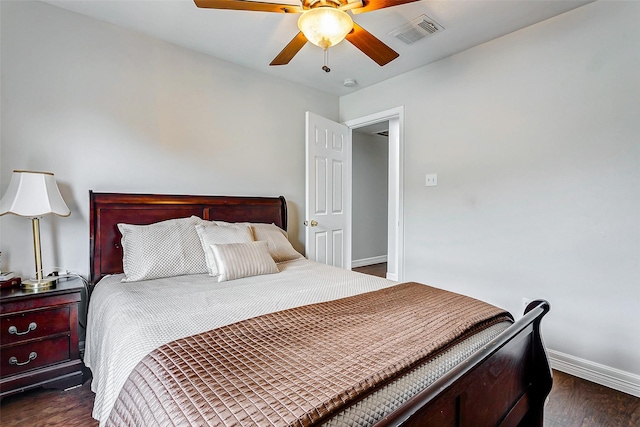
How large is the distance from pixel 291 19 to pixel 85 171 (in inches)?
74.3

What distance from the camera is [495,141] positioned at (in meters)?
2.58

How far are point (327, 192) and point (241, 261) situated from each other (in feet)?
5.46

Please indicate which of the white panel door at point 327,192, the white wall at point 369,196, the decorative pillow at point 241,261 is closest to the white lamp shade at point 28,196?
the decorative pillow at point 241,261

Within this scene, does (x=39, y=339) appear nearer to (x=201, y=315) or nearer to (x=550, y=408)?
(x=201, y=315)

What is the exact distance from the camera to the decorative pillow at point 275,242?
264 centimetres

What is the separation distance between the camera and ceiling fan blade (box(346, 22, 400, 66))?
1.77 m

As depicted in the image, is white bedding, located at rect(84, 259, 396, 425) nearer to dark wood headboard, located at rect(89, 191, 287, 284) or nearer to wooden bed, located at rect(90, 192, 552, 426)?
dark wood headboard, located at rect(89, 191, 287, 284)

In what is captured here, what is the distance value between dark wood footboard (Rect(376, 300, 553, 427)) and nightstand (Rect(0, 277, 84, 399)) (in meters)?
2.10

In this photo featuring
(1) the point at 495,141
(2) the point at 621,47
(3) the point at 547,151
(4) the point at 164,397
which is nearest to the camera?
(4) the point at 164,397

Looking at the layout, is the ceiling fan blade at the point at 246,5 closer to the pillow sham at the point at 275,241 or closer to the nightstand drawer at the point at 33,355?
the pillow sham at the point at 275,241

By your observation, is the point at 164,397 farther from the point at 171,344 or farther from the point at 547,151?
the point at 547,151

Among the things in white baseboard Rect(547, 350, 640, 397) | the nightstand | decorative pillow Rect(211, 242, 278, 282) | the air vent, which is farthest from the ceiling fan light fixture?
white baseboard Rect(547, 350, 640, 397)

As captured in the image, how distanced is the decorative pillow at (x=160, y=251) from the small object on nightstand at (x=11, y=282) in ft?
1.79

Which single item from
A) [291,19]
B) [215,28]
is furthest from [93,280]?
[291,19]
